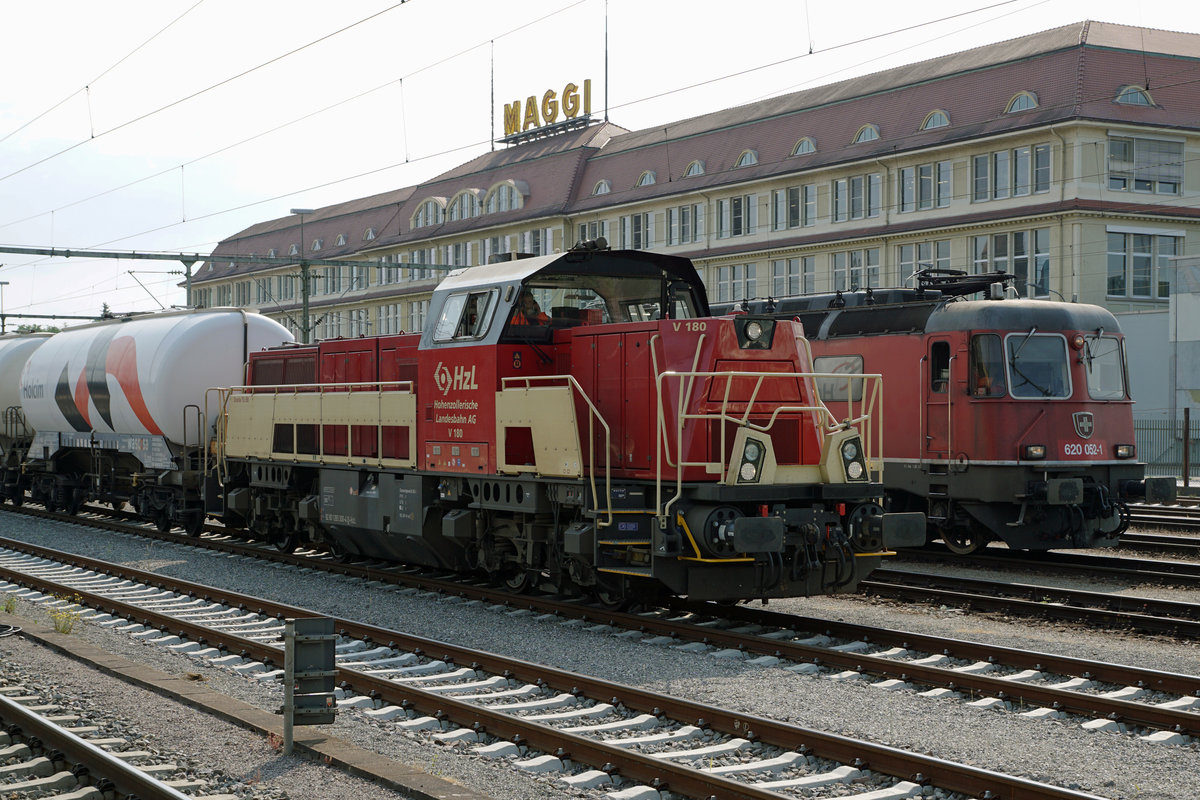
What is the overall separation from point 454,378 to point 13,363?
17151mm

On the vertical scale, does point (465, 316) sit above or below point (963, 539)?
above

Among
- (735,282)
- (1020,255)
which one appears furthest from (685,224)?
(1020,255)

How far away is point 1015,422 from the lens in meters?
15.4

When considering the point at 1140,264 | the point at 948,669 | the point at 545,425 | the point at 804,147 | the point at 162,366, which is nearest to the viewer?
the point at 948,669

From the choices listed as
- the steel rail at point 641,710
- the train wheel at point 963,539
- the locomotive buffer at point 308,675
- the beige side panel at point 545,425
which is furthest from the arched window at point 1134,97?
the locomotive buffer at point 308,675

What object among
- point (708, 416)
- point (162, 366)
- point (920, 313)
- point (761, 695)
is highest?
point (920, 313)

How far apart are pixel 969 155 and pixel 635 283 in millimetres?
36759

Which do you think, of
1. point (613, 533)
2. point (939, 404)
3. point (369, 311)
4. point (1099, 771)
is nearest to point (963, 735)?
point (1099, 771)

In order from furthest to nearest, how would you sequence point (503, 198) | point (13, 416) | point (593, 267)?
1. point (503, 198)
2. point (13, 416)
3. point (593, 267)

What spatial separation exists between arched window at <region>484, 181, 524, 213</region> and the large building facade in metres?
0.31

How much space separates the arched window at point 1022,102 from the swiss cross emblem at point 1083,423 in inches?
1222

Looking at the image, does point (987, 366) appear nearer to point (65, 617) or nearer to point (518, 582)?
point (518, 582)

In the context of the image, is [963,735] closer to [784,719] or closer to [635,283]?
[784,719]

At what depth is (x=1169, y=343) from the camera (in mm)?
36562
